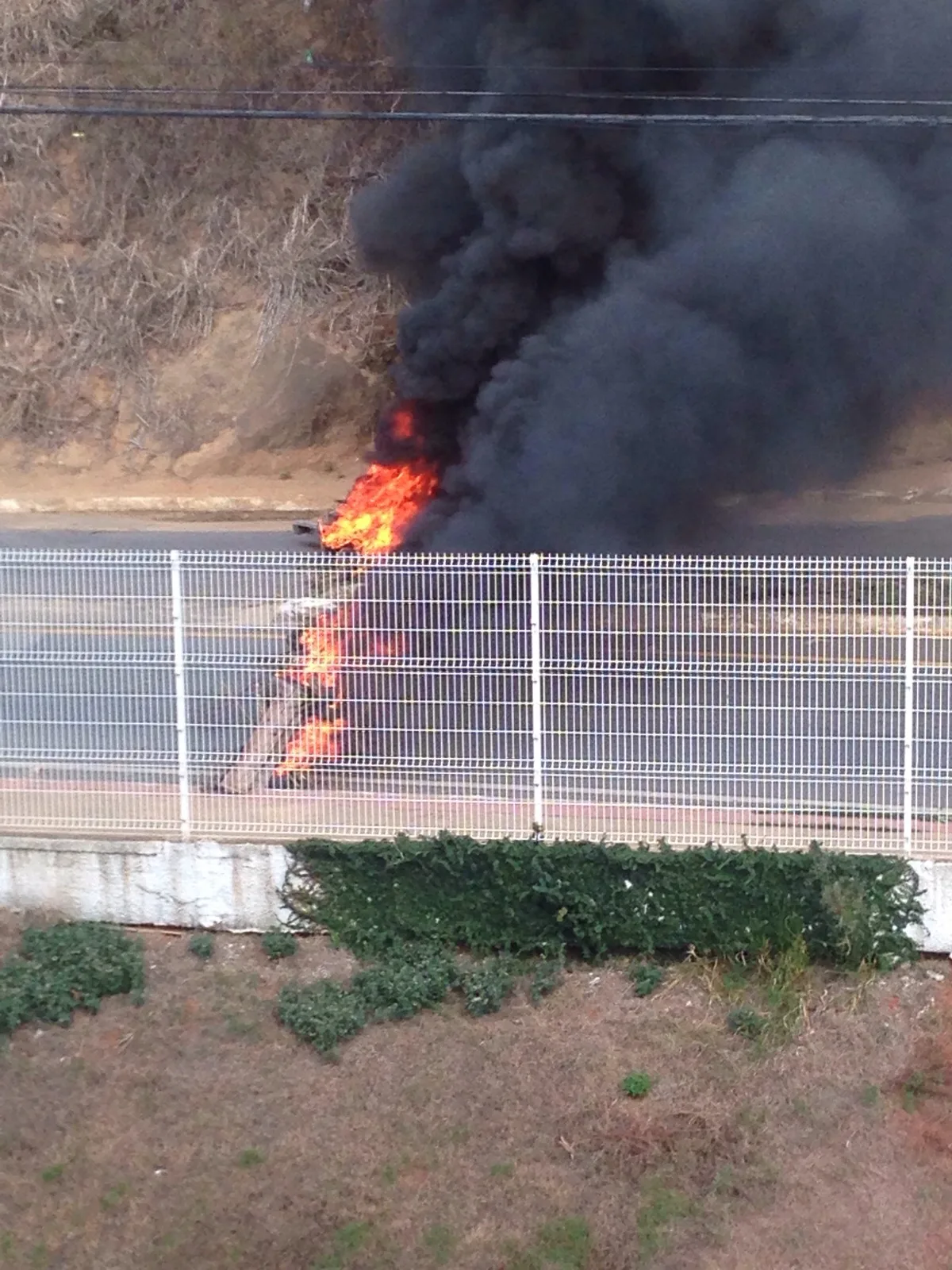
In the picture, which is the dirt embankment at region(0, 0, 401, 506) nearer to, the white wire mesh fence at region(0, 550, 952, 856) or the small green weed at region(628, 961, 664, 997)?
the white wire mesh fence at region(0, 550, 952, 856)

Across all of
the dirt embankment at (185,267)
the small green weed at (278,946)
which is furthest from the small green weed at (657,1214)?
the dirt embankment at (185,267)

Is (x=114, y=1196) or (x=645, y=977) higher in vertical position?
(x=645, y=977)

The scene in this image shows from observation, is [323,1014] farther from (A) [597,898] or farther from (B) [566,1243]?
(B) [566,1243]

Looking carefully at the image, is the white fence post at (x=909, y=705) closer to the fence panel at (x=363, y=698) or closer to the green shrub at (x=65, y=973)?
the fence panel at (x=363, y=698)

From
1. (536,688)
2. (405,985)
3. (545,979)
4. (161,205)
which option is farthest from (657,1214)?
(161,205)

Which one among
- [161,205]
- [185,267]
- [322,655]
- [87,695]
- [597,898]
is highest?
[161,205]

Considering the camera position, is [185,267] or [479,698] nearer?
[479,698]
